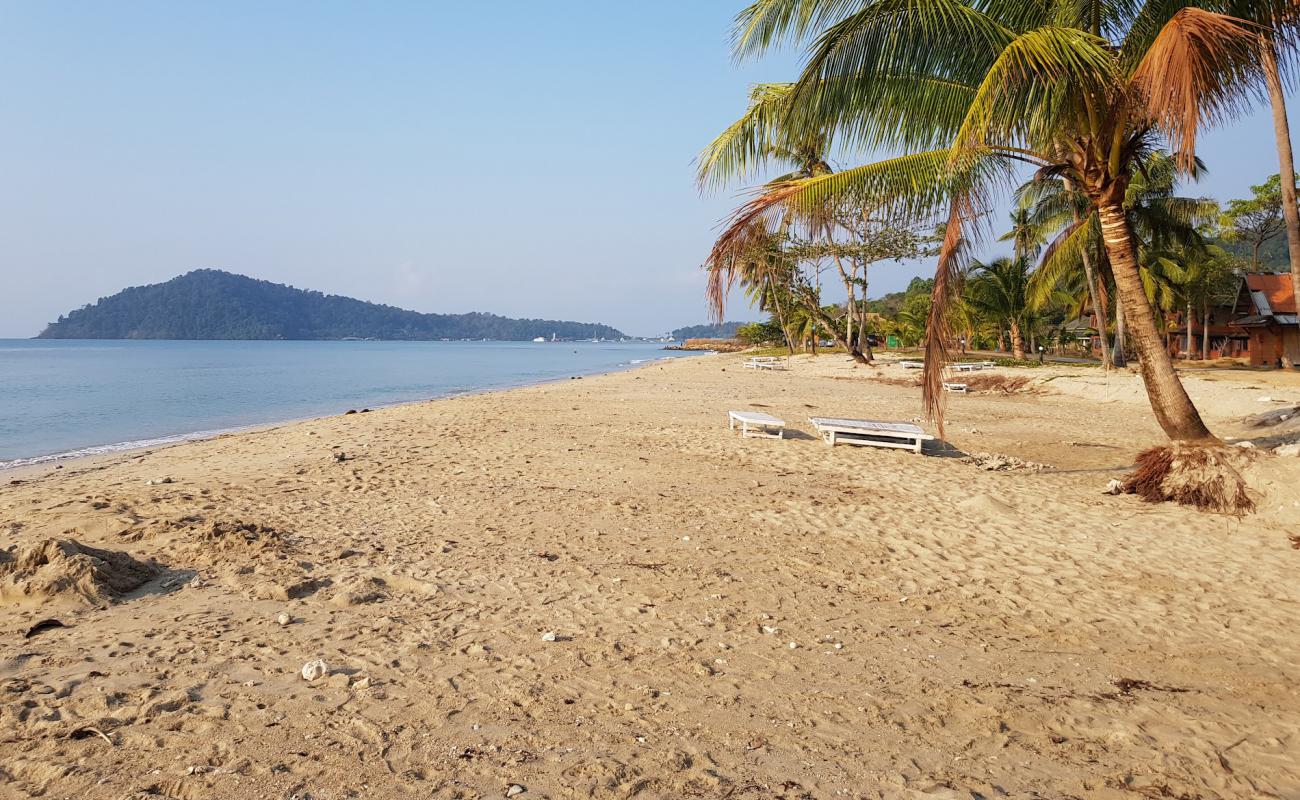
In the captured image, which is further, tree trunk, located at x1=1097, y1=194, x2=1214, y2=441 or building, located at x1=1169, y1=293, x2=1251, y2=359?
building, located at x1=1169, y1=293, x2=1251, y2=359

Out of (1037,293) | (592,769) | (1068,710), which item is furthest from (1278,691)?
(1037,293)

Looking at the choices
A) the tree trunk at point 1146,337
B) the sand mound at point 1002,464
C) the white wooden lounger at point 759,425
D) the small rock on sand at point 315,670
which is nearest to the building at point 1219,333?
the sand mound at point 1002,464

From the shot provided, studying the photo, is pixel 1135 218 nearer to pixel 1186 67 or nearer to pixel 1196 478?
pixel 1196 478

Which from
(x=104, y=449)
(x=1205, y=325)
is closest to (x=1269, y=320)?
(x=1205, y=325)

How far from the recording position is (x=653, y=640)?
421 cm

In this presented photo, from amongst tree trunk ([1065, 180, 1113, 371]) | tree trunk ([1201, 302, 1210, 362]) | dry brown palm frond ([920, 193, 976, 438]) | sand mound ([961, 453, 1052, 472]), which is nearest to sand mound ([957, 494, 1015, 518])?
dry brown palm frond ([920, 193, 976, 438])

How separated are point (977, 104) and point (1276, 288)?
1439 inches

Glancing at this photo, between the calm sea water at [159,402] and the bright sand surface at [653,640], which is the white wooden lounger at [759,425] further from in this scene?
the calm sea water at [159,402]

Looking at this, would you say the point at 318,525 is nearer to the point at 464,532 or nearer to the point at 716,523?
the point at 464,532

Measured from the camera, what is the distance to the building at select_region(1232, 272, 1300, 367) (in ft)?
100.0

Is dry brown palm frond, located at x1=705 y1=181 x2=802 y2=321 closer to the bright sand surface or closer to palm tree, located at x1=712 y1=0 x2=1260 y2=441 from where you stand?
palm tree, located at x1=712 y1=0 x2=1260 y2=441

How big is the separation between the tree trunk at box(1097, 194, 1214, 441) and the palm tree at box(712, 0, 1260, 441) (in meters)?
0.01

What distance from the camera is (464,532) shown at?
6445mm

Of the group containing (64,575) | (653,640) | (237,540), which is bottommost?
(653,640)
